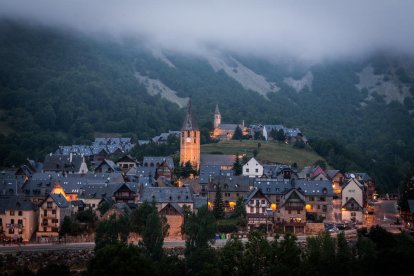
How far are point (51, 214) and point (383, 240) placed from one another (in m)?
38.7

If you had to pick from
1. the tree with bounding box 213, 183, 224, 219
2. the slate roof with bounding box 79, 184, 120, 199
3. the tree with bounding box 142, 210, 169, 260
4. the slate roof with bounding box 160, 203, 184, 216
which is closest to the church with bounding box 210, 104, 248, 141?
the slate roof with bounding box 79, 184, 120, 199

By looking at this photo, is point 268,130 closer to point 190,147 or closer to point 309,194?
point 190,147

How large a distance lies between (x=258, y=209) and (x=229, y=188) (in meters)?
8.28

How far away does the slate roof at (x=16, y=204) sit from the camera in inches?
3410

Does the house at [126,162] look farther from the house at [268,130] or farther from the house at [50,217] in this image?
the house at [268,130]

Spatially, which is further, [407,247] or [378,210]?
[378,210]

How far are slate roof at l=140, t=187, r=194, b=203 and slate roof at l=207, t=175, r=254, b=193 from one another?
22.3 ft

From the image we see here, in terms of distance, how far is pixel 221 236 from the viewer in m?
85.6

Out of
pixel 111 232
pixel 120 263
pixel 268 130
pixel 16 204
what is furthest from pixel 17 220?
pixel 268 130

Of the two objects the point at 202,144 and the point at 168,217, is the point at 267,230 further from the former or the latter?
the point at 202,144

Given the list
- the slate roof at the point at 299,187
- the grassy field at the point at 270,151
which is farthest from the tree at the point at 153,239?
the grassy field at the point at 270,151

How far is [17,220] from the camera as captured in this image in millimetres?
86312

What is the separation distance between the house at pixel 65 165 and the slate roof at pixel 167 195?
30799 millimetres

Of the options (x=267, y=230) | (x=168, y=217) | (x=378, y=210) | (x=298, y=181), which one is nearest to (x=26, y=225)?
(x=168, y=217)
